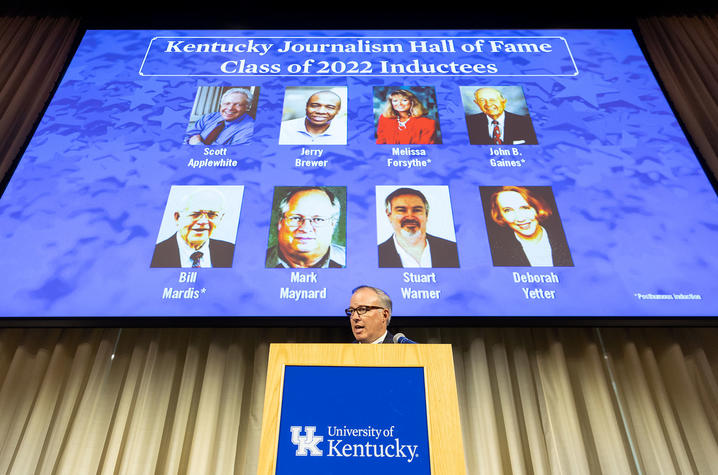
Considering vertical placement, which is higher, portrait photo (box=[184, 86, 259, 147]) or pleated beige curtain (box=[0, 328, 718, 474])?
portrait photo (box=[184, 86, 259, 147])

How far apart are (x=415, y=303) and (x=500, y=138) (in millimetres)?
994

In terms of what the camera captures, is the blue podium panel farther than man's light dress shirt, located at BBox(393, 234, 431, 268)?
No

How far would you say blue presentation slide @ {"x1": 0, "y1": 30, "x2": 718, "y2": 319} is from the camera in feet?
6.65

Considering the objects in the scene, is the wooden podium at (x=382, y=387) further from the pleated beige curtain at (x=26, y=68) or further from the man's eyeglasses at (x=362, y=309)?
the pleated beige curtain at (x=26, y=68)

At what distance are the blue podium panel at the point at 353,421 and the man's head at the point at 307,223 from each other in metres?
1.22

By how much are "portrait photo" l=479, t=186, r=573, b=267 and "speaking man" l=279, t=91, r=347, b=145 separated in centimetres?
75

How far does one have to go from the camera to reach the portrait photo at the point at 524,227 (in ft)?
6.90

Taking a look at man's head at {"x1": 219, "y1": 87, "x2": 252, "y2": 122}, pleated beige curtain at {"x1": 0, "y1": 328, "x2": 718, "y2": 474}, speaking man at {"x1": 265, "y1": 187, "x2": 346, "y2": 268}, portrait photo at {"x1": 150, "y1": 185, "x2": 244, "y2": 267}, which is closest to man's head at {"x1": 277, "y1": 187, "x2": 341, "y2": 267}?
speaking man at {"x1": 265, "y1": 187, "x2": 346, "y2": 268}

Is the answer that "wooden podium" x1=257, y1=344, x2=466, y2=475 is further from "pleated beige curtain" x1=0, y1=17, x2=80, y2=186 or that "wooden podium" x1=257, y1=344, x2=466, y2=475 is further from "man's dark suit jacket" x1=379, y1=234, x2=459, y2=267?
"pleated beige curtain" x1=0, y1=17, x2=80, y2=186

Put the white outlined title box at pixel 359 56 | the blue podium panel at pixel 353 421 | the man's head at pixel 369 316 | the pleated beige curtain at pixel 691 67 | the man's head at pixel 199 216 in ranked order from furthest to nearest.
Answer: the white outlined title box at pixel 359 56, the pleated beige curtain at pixel 691 67, the man's head at pixel 199 216, the man's head at pixel 369 316, the blue podium panel at pixel 353 421

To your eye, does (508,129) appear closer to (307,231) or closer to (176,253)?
(307,231)

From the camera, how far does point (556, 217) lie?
222cm

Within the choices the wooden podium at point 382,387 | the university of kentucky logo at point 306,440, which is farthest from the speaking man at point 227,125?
the university of kentucky logo at point 306,440

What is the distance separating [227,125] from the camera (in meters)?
2.52
